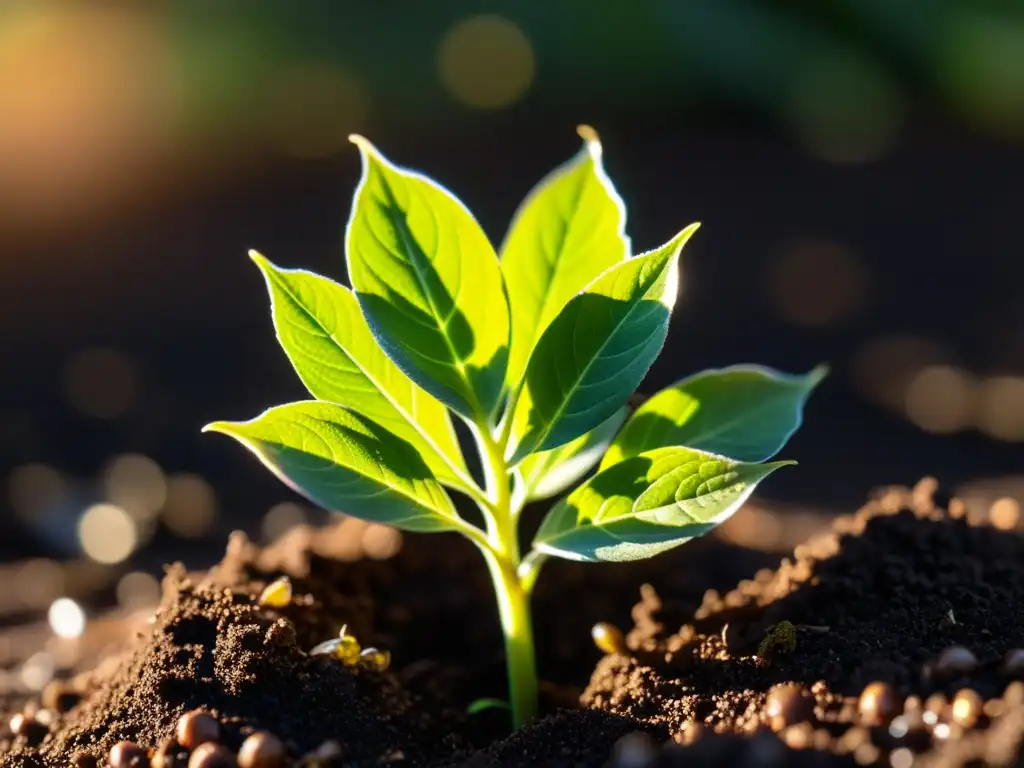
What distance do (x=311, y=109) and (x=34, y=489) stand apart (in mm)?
3499

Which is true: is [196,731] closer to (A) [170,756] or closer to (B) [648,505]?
(A) [170,756]

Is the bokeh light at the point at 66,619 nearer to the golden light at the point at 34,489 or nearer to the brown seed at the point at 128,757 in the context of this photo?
the golden light at the point at 34,489

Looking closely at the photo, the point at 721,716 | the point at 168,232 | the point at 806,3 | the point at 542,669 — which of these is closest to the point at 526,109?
the point at 806,3

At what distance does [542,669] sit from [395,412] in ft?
1.86

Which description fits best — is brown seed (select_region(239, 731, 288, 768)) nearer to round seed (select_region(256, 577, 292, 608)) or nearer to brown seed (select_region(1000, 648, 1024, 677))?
round seed (select_region(256, 577, 292, 608))

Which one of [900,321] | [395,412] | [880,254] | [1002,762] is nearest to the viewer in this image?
[1002,762]

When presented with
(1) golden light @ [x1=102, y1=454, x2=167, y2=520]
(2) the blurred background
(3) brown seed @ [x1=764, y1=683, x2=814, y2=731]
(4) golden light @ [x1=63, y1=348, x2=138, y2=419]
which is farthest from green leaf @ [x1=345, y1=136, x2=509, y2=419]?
(4) golden light @ [x1=63, y1=348, x2=138, y2=419]

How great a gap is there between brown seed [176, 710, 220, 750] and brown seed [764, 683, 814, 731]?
0.57 meters

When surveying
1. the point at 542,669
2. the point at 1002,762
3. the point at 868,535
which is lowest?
the point at 542,669

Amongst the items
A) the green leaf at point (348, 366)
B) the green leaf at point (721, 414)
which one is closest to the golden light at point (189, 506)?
the green leaf at point (348, 366)

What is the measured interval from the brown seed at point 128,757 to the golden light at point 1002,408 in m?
2.76

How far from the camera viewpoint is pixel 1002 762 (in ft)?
2.96

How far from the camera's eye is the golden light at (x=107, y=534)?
279 cm

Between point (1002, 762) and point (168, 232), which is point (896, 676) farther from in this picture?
point (168, 232)
